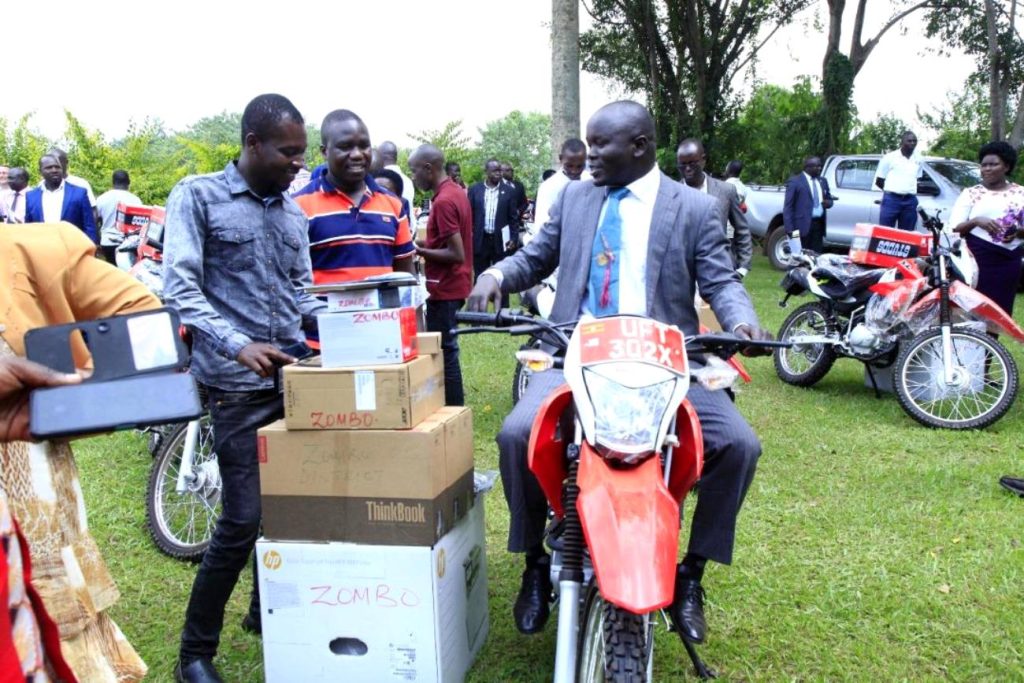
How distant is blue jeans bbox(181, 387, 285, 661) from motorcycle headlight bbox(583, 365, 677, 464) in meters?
1.38

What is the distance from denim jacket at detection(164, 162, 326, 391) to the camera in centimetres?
291

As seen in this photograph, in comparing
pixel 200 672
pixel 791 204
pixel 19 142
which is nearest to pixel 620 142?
pixel 200 672

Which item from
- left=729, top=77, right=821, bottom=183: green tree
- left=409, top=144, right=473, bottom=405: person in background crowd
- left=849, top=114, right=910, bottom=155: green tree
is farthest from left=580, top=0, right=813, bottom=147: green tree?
left=409, top=144, right=473, bottom=405: person in background crowd

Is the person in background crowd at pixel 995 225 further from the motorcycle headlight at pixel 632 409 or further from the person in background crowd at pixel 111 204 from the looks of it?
the person in background crowd at pixel 111 204

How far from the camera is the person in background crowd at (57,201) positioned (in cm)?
1101

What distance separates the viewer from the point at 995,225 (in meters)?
6.70

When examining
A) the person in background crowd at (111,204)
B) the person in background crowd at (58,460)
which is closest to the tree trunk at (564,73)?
the person in background crowd at (111,204)

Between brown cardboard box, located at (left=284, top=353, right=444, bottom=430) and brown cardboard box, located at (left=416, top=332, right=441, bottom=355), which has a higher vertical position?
brown cardboard box, located at (left=416, top=332, right=441, bottom=355)

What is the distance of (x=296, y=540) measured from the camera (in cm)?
297

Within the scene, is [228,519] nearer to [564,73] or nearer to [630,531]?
[630,531]

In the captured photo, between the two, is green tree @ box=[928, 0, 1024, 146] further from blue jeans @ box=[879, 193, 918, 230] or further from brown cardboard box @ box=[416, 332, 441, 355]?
brown cardboard box @ box=[416, 332, 441, 355]

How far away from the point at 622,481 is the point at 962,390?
4856 mm

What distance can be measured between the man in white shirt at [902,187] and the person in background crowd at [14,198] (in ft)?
38.1

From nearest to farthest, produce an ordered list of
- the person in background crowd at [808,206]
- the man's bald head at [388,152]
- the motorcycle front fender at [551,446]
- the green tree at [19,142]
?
the motorcycle front fender at [551,446] < the man's bald head at [388,152] < the person in background crowd at [808,206] < the green tree at [19,142]
